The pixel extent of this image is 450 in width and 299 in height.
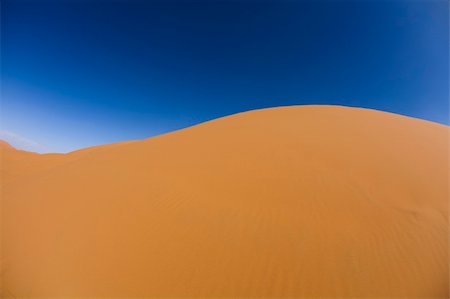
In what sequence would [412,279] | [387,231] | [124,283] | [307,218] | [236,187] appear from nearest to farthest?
[412,279]
[124,283]
[387,231]
[307,218]
[236,187]

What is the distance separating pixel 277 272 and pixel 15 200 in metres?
7.86

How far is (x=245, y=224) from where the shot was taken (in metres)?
4.21

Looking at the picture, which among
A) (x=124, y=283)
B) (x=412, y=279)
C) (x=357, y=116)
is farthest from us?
(x=357, y=116)

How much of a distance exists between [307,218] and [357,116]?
328 inches

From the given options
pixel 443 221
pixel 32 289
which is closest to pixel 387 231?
pixel 443 221

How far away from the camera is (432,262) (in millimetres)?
3387

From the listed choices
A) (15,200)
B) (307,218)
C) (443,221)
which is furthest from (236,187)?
(15,200)

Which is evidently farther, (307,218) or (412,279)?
(307,218)

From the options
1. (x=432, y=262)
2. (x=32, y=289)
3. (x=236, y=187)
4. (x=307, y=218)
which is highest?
(x=236, y=187)

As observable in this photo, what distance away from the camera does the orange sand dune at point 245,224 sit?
10.7ft

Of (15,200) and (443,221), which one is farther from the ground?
(443,221)

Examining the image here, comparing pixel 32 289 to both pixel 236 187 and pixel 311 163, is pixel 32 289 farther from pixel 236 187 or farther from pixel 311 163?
pixel 311 163

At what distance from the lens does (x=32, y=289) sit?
3582mm

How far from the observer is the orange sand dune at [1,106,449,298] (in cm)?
326
